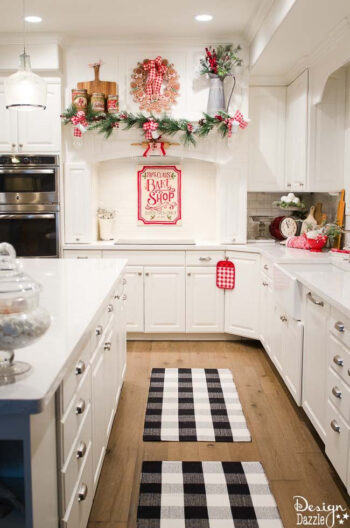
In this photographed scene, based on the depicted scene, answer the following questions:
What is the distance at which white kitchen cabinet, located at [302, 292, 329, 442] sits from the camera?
8.77 ft

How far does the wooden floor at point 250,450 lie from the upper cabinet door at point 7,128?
225 cm

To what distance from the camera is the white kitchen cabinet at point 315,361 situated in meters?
2.67

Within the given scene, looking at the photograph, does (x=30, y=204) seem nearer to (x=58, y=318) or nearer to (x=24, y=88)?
(x=24, y=88)

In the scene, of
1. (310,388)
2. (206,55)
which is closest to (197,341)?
(310,388)

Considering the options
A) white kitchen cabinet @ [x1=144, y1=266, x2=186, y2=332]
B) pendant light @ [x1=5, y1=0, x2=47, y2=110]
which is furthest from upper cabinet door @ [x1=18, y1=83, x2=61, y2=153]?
pendant light @ [x1=5, y1=0, x2=47, y2=110]

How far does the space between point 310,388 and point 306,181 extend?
77.2 inches

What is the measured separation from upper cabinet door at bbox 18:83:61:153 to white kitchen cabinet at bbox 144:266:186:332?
142cm

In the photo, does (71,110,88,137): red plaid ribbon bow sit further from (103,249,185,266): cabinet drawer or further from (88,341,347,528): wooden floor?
(88,341,347,528): wooden floor

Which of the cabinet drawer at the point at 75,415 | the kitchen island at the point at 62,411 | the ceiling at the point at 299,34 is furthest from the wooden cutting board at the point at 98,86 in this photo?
→ the cabinet drawer at the point at 75,415

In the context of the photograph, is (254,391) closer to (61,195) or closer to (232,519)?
(232,519)

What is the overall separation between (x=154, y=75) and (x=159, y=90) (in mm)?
132

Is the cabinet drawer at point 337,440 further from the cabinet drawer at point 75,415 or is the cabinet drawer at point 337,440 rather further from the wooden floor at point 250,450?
the cabinet drawer at point 75,415

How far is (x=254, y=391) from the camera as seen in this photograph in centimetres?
373

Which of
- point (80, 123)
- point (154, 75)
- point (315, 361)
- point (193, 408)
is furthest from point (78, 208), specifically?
point (315, 361)
